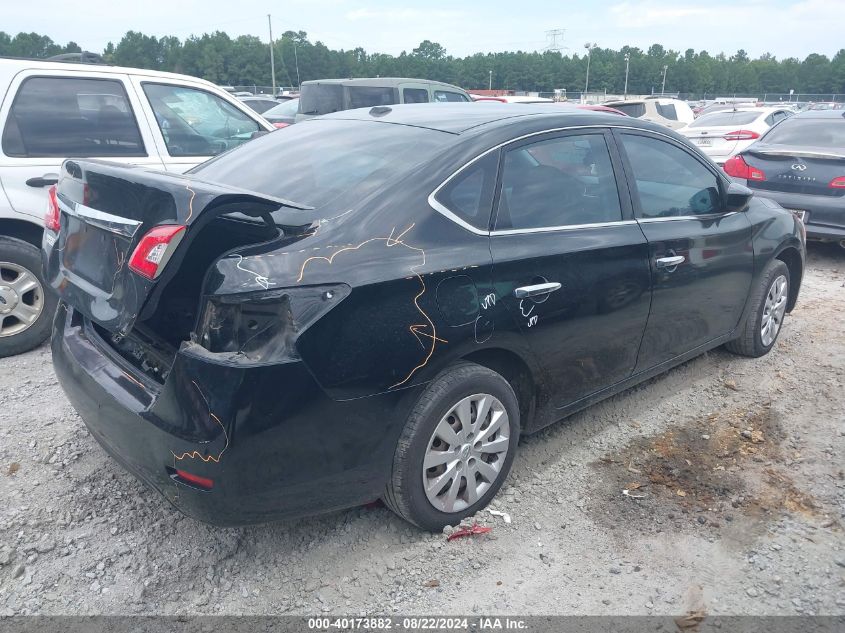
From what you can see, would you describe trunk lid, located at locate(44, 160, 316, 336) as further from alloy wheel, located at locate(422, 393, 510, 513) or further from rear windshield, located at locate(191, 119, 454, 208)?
alloy wheel, located at locate(422, 393, 510, 513)

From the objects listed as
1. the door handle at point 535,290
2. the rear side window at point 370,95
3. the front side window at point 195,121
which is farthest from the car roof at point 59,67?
the rear side window at point 370,95

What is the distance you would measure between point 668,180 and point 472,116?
1296 mm

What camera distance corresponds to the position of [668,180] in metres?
3.89

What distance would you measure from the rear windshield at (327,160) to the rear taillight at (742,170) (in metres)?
5.76

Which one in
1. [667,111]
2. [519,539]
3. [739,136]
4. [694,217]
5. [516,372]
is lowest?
[519,539]

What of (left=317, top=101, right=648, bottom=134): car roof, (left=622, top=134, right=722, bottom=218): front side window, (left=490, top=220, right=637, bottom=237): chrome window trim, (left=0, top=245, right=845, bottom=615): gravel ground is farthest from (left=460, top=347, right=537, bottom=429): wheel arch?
(left=622, top=134, right=722, bottom=218): front side window

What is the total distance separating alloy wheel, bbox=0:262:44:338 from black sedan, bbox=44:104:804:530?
1447 mm

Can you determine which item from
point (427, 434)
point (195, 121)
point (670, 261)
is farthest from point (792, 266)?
point (195, 121)

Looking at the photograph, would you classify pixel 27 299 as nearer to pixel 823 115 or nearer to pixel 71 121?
pixel 71 121

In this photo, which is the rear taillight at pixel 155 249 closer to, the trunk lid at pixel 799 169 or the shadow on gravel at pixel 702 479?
the shadow on gravel at pixel 702 479

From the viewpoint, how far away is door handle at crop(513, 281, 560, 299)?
288 centimetres

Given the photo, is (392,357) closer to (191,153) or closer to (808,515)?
(808,515)

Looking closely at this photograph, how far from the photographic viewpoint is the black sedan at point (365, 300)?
232cm

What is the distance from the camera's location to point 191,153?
5.19 meters
